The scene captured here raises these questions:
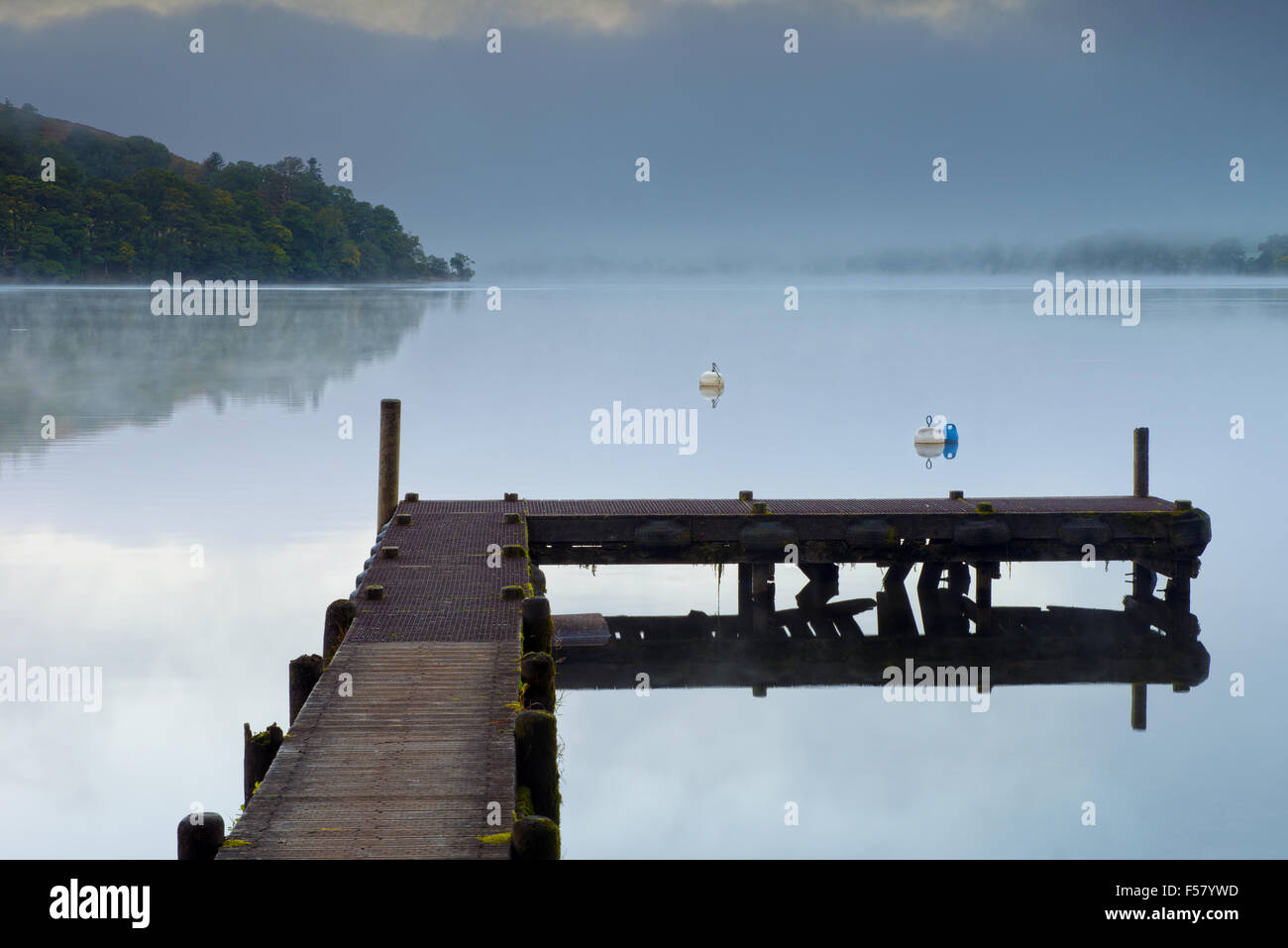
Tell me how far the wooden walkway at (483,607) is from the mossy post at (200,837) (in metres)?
0.24

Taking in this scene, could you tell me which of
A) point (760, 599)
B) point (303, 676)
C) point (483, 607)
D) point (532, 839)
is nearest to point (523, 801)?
point (532, 839)

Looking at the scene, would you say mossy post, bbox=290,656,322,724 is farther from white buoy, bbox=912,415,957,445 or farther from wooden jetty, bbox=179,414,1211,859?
white buoy, bbox=912,415,957,445

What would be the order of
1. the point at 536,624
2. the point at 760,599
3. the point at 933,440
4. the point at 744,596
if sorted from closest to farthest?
1. the point at 536,624
2. the point at 760,599
3. the point at 744,596
4. the point at 933,440

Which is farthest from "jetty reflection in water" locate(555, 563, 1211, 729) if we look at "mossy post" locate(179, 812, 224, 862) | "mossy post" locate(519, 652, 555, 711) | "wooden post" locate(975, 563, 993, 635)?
"mossy post" locate(179, 812, 224, 862)

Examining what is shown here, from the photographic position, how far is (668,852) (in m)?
16.3

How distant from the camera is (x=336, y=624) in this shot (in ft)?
47.4

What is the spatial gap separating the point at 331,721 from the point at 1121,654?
15.7m

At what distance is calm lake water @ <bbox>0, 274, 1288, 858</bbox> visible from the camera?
1741 cm

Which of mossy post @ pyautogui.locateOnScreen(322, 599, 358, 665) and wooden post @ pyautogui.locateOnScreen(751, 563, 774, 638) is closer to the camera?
mossy post @ pyautogui.locateOnScreen(322, 599, 358, 665)

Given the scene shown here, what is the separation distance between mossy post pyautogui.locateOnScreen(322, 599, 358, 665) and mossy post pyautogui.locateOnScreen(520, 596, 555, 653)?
201 centimetres

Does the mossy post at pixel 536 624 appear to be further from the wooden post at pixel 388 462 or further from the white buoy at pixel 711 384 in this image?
the white buoy at pixel 711 384

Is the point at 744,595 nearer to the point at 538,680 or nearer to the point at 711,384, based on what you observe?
the point at 538,680

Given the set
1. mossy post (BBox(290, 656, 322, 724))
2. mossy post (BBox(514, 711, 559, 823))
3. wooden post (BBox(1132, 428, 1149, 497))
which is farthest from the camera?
wooden post (BBox(1132, 428, 1149, 497))

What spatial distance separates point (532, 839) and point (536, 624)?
218 inches
